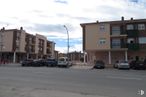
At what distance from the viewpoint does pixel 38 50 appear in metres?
114

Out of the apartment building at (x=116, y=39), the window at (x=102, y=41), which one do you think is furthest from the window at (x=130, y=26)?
the window at (x=102, y=41)

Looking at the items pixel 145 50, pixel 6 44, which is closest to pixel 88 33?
pixel 145 50

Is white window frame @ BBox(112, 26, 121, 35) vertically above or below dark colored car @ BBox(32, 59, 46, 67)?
above

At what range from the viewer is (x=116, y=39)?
197 ft

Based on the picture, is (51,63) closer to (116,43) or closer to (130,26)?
(116,43)

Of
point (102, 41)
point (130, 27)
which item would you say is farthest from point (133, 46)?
point (102, 41)

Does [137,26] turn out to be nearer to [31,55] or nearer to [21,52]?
[21,52]

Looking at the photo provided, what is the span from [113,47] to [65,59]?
1192cm

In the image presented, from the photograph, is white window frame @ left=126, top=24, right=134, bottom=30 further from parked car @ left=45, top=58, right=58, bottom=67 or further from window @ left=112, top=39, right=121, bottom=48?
parked car @ left=45, top=58, right=58, bottom=67

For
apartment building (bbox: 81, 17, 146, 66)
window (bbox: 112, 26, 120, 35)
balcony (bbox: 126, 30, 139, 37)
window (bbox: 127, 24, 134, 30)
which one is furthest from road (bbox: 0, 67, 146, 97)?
window (bbox: 112, 26, 120, 35)

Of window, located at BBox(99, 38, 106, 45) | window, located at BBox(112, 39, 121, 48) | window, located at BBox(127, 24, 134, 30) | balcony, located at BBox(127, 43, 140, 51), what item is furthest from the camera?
window, located at BBox(99, 38, 106, 45)

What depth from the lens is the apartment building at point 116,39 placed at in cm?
5850

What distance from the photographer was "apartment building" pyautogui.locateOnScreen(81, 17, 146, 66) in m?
58.5

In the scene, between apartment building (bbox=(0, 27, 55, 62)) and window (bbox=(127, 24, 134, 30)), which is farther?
apartment building (bbox=(0, 27, 55, 62))
